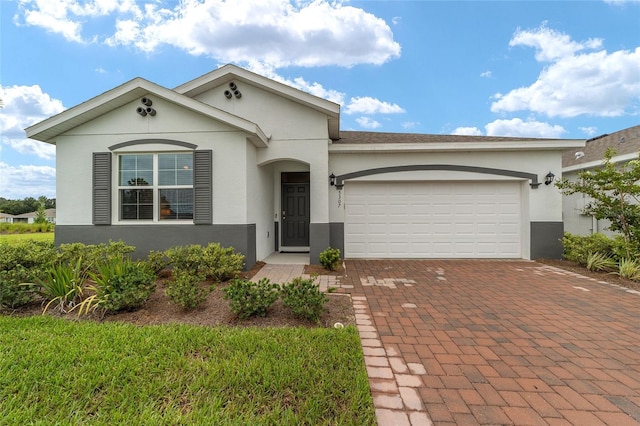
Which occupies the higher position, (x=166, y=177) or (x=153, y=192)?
(x=166, y=177)

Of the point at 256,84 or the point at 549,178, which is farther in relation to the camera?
the point at 549,178

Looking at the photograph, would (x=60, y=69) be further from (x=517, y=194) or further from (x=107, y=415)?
(x=517, y=194)

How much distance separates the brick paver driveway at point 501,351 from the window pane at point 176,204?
4433 millimetres

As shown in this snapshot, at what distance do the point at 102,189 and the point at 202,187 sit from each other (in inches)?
98.0

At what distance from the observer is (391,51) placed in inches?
481

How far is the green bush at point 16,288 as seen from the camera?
153 inches

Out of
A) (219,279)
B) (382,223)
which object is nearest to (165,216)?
(219,279)

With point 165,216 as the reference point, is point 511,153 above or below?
above

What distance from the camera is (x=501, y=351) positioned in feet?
9.62

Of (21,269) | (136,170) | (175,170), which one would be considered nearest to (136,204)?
(136,170)

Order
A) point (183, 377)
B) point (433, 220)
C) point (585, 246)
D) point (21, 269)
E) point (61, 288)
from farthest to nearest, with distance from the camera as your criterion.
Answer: point (433, 220) → point (585, 246) → point (21, 269) → point (61, 288) → point (183, 377)

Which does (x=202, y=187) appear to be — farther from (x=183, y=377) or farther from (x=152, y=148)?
(x=183, y=377)

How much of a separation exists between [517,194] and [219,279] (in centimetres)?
874

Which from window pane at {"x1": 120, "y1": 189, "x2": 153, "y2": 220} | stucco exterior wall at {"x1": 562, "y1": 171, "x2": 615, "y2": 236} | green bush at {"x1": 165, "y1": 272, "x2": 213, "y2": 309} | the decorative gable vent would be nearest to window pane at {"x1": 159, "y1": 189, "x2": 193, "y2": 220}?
window pane at {"x1": 120, "y1": 189, "x2": 153, "y2": 220}
